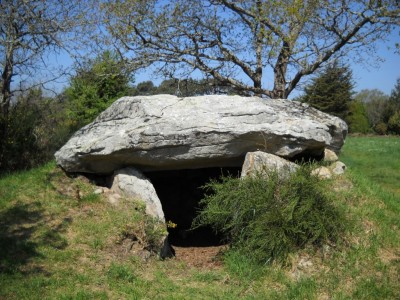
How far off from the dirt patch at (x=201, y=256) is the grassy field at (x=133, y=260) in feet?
0.68

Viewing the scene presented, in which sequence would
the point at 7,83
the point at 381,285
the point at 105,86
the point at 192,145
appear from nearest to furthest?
the point at 381,285, the point at 192,145, the point at 7,83, the point at 105,86

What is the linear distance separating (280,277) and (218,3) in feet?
25.0

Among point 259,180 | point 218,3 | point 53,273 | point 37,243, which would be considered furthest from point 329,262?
point 218,3

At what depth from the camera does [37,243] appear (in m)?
6.40

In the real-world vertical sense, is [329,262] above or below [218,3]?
below

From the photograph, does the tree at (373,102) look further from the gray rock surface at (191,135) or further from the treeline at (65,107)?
the gray rock surface at (191,135)

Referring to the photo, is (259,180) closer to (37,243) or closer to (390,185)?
(37,243)

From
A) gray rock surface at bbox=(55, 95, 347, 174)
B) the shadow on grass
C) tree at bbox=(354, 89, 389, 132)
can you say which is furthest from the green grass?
tree at bbox=(354, 89, 389, 132)

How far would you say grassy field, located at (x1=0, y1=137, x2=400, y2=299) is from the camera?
5590 millimetres

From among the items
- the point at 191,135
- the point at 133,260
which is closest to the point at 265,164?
the point at 191,135

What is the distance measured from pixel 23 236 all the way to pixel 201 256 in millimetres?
3041

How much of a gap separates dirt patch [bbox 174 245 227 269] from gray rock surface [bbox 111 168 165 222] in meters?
0.88

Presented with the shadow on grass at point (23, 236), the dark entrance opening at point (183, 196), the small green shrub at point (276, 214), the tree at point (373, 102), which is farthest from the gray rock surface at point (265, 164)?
the tree at point (373, 102)

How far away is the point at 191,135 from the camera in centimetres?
734
